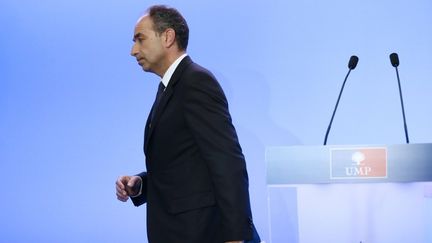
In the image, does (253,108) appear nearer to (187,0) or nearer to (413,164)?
(187,0)

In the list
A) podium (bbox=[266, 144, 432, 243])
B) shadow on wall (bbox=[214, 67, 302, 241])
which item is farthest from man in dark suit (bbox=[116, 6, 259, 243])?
shadow on wall (bbox=[214, 67, 302, 241])

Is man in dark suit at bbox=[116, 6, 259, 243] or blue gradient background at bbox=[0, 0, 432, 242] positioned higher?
blue gradient background at bbox=[0, 0, 432, 242]

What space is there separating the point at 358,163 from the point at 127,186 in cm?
99

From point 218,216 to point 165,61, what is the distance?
0.53m

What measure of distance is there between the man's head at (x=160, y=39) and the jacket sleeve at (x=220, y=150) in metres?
0.21

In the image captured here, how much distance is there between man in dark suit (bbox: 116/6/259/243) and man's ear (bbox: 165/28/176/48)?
0.06 metres

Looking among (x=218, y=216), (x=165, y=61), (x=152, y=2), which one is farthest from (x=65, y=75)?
(x=218, y=216)

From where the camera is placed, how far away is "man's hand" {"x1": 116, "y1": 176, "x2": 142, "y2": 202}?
1826 millimetres

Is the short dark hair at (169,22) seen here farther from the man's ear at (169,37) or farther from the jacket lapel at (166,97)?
the jacket lapel at (166,97)

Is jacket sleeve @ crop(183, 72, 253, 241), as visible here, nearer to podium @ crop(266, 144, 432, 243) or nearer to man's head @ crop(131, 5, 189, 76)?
man's head @ crop(131, 5, 189, 76)

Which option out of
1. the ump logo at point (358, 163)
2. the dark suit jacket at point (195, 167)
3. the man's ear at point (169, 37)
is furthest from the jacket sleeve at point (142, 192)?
the ump logo at point (358, 163)

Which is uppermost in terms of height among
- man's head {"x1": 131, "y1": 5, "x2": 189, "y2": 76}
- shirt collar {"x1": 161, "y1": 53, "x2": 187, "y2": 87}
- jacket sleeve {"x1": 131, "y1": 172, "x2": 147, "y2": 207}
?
man's head {"x1": 131, "y1": 5, "x2": 189, "y2": 76}

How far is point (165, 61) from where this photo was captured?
182cm

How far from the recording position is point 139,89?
11.5 ft
